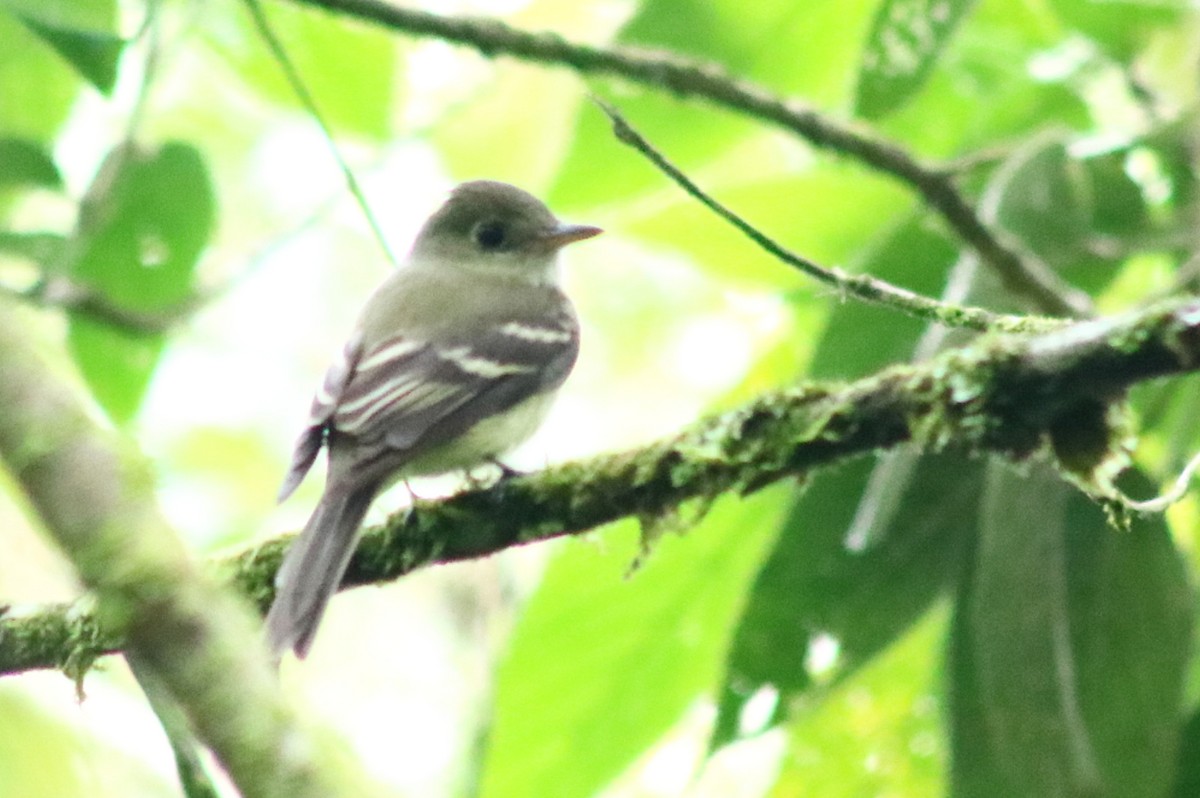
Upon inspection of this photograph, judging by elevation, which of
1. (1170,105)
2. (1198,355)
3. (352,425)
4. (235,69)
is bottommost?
(352,425)

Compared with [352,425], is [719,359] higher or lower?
lower

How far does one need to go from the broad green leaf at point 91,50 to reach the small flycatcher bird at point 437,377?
0.79 metres

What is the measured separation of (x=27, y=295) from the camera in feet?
9.98

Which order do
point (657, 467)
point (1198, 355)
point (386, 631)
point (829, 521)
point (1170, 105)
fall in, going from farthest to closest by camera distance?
1. point (386, 631)
2. point (1170, 105)
3. point (829, 521)
4. point (657, 467)
5. point (1198, 355)

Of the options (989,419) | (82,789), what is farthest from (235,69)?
(989,419)

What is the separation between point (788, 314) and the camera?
331 centimetres

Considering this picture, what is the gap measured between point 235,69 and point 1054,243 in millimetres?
1940

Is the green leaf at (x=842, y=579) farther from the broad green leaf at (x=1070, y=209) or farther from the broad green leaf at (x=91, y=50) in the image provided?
the broad green leaf at (x=91, y=50)

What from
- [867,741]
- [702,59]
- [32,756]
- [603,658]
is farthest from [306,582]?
[32,756]

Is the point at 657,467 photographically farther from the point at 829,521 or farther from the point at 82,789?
the point at 82,789

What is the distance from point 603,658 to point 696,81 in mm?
1189

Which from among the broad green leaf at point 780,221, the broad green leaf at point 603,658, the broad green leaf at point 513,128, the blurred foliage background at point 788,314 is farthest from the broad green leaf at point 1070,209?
the broad green leaf at point 513,128

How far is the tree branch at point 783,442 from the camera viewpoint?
1.58 metres

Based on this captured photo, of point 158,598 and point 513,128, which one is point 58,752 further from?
point 158,598
